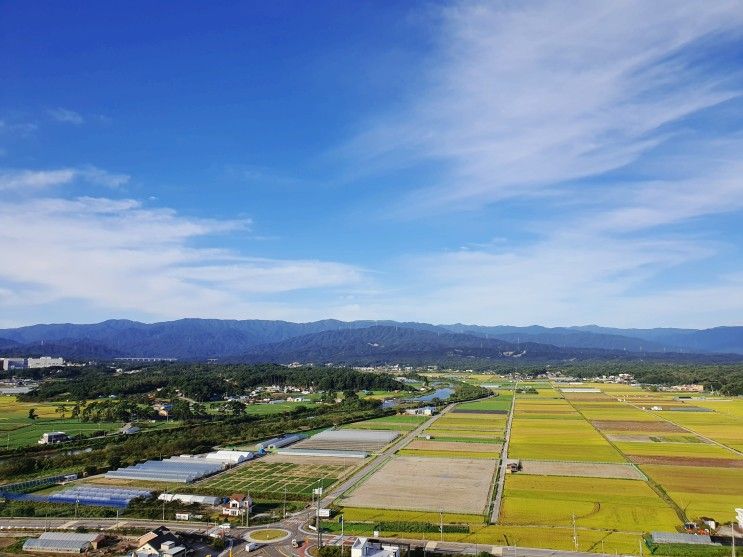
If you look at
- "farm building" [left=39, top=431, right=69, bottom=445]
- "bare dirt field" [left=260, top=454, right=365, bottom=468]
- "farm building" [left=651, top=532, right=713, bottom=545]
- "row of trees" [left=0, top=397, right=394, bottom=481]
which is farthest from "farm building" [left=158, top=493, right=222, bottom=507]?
"farm building" [left=39, top=431, right=69, bottom=445]

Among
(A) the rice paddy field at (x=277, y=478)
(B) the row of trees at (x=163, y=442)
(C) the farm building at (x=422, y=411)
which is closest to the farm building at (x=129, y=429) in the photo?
(B) the row of trees at (x=163, y=442)

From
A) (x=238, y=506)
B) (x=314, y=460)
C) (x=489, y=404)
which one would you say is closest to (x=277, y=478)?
(x=314, y=460)

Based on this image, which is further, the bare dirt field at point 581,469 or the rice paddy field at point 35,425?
the rice paddy field at point 35,425

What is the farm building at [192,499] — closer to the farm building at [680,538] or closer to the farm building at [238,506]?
the farm building at [238,506]

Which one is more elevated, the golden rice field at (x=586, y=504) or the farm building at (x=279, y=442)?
the golden rice field at (x=586, y=504)

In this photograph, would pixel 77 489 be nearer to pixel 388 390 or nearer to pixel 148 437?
pixel 148 437

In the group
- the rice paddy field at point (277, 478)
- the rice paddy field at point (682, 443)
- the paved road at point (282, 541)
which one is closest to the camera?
the paved road at point (282, 541)

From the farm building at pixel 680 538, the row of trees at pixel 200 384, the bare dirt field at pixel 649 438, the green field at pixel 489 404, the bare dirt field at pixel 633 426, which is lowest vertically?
the green field at pixel 489 404
